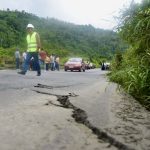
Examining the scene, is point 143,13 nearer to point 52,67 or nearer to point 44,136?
point 44,136

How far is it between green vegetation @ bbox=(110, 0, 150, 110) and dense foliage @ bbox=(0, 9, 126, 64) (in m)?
50.5

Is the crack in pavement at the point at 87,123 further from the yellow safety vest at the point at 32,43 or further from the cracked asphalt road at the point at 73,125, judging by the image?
the yellow safety vest at the point at 32,43

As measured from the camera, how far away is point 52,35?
315 feet

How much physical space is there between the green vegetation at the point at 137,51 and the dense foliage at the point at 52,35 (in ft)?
166

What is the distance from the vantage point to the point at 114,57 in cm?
1130

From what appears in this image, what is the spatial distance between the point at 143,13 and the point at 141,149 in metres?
4.36

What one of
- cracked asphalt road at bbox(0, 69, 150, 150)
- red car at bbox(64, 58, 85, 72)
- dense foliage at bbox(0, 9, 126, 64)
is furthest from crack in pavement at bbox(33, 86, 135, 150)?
dense foliage at bbox(0, 9, 126, 64)

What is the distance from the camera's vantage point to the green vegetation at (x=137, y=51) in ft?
20.4

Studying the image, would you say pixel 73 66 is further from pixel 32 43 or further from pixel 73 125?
pixel 73 125

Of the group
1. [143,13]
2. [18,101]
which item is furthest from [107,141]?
[143,13]

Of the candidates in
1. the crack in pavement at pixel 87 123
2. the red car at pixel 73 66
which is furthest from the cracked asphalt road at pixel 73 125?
the red car at pixel 73 66

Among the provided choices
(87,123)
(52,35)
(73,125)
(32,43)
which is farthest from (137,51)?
(52,35)

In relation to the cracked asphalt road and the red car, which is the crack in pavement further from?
the red car

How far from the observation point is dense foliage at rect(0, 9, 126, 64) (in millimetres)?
75125
